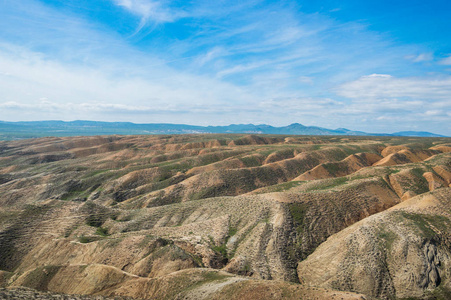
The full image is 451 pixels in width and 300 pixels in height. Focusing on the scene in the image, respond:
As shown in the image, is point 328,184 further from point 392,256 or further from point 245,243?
point 245,243

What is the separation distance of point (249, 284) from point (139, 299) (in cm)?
1107

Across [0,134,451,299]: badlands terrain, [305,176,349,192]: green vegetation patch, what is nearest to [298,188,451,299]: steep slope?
[0,134,451,299]: badlands terrain

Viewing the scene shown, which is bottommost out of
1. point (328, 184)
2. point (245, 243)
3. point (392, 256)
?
point (245, 243)

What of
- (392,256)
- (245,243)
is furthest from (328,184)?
(245,243)

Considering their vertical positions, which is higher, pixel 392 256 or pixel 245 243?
pixel 392 256

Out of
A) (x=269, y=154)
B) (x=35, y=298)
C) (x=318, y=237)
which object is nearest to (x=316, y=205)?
(x=318, y=237)

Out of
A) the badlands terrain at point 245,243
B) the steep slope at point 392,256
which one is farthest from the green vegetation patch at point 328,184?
the steep slope at point 392,256

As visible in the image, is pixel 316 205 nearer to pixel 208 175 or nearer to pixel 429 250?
pixel 429 250

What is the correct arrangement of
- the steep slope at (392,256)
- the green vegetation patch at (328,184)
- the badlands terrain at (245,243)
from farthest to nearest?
the green vegetation patch at (328,184) → the steep slope at (392,256) → the badlands terrain at (245,243)

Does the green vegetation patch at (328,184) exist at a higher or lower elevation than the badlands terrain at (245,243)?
higher

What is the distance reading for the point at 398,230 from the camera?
116ft

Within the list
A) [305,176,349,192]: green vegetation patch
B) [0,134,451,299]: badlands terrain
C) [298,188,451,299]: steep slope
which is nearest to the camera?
[0,134,451,299]: badlands terrain

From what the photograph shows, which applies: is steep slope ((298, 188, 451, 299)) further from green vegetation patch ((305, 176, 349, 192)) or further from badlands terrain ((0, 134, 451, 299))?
green vegetation patch ((305, 176, 349, 192))

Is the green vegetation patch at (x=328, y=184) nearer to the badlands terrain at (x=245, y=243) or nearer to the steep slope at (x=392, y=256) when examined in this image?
the badlands terrain at (x=245, y=243)
